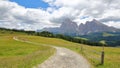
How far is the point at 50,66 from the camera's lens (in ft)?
75.6

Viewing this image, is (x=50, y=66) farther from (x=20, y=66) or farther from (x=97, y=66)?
(x=97, y=66)

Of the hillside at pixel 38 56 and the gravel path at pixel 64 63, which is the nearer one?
the gravel path at pixel 64 63

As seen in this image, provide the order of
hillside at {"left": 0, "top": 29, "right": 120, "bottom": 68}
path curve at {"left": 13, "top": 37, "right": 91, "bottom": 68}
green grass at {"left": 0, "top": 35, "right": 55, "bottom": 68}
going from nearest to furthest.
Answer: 1. green grass at {"left": 0, "top": 35, "right": 55, "bottom": 68}
2. path curve at {"left": 13, "top": 37, "right": 91, "bottom": 68}
3. hillside at {"left": 0, "top": 29, "right": 120, "bottom": 68}

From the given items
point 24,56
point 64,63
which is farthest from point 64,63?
point 24,56

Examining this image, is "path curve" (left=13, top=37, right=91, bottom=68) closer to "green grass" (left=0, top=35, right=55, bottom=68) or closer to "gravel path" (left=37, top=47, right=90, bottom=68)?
"gravel path" (left=37, top=47, right=90, bottom=68)

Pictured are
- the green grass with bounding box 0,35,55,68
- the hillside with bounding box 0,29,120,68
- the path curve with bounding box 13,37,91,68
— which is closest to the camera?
the green grass with bounding box 0,35,55,68

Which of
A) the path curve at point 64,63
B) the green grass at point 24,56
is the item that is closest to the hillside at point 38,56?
the green grass at point 24,56

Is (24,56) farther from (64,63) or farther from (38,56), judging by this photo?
(64,63)

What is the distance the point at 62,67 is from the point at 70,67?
3.09 feet

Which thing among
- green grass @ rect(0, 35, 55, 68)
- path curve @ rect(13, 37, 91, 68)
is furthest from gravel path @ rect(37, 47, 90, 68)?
green grass @ rect(0, 35, 55, 68)

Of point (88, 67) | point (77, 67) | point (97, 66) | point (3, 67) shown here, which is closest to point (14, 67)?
point (3, 67)

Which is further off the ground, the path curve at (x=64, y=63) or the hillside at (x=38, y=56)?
the path curve at (x=64, y=63)

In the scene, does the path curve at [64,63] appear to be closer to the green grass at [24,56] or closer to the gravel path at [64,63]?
the gravel path at [64,63]

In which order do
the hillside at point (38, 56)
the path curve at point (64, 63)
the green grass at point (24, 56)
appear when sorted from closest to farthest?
the green grass at point (24, 56), the path curve at point (64, 63), the hillside at point (38, 56)
